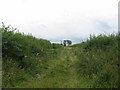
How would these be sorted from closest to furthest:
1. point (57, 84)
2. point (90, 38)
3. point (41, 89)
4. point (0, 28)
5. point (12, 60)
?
point (41, 89) → point (57, 84) → point (12, 60) → point (0, 28) → point (90, 38)

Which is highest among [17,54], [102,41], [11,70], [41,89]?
[102,41]

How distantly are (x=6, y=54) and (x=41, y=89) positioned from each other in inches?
133

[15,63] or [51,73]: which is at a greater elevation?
[15,63]

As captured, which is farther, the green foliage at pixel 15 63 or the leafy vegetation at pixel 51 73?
the green foliage at pixel 15 63

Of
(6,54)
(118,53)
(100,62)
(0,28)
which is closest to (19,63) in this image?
(6,54)

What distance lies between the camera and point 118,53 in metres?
6.18

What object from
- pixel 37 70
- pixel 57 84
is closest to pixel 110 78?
pixel 57 84

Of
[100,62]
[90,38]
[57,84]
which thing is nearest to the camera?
[57,84]

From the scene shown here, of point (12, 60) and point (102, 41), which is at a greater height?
point (102, 41)

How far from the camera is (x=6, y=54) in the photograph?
6520 mm

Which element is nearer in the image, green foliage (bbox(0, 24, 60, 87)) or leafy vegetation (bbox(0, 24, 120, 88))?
leafy vegetation (bbox(0, 24, 120, 88))

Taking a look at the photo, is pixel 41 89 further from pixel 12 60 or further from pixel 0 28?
pixel 0 28

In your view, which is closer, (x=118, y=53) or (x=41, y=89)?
(x=41, y=89)

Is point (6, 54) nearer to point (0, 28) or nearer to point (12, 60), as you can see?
point (12, 60)
